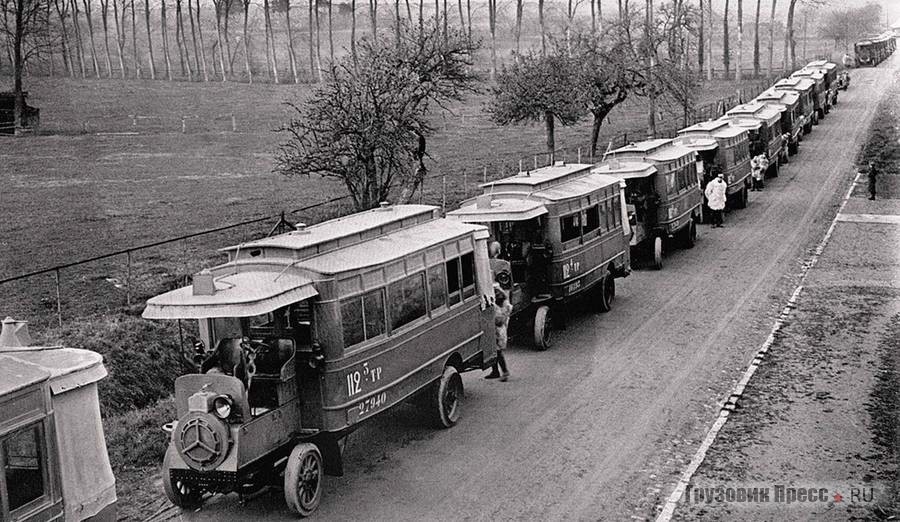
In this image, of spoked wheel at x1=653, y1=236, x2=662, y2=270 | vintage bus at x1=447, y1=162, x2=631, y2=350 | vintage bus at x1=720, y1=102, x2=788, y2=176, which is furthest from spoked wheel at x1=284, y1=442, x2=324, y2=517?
vintage bus at x1=720, y1=102, x2=788, y2=176

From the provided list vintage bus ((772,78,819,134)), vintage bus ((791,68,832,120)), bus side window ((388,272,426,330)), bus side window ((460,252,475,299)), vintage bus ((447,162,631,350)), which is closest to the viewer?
bus side window ((388,272,426,330))

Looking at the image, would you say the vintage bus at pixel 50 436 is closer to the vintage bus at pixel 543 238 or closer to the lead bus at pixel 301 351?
the lead bus at pixel 301 351

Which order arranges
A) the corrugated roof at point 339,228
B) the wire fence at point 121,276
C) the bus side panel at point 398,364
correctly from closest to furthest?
1. the bus side panel at point 398,364
2. the corrugated roof at point 339,228
3. the wire fence at point 121,276

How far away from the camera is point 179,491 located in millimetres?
11406

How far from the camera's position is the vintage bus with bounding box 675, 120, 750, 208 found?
31.5m

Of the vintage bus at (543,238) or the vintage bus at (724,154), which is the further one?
the vintage bus at (724,154)

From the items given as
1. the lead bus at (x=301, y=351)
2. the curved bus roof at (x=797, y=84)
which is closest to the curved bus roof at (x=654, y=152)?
the lead bus at (x=301, y=351)

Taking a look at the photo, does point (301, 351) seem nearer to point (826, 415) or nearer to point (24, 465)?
point (24, 465)

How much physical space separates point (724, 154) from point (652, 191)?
788cm

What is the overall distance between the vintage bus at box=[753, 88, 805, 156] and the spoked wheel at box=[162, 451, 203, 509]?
122ft

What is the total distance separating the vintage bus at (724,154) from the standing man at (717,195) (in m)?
0.35

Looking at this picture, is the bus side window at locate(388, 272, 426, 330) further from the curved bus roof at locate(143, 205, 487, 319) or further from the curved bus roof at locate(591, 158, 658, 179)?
the curved bus roof at locate(591, 158, 658, 179)

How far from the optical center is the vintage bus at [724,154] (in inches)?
1238

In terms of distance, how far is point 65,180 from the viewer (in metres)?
Answer: 36.5
